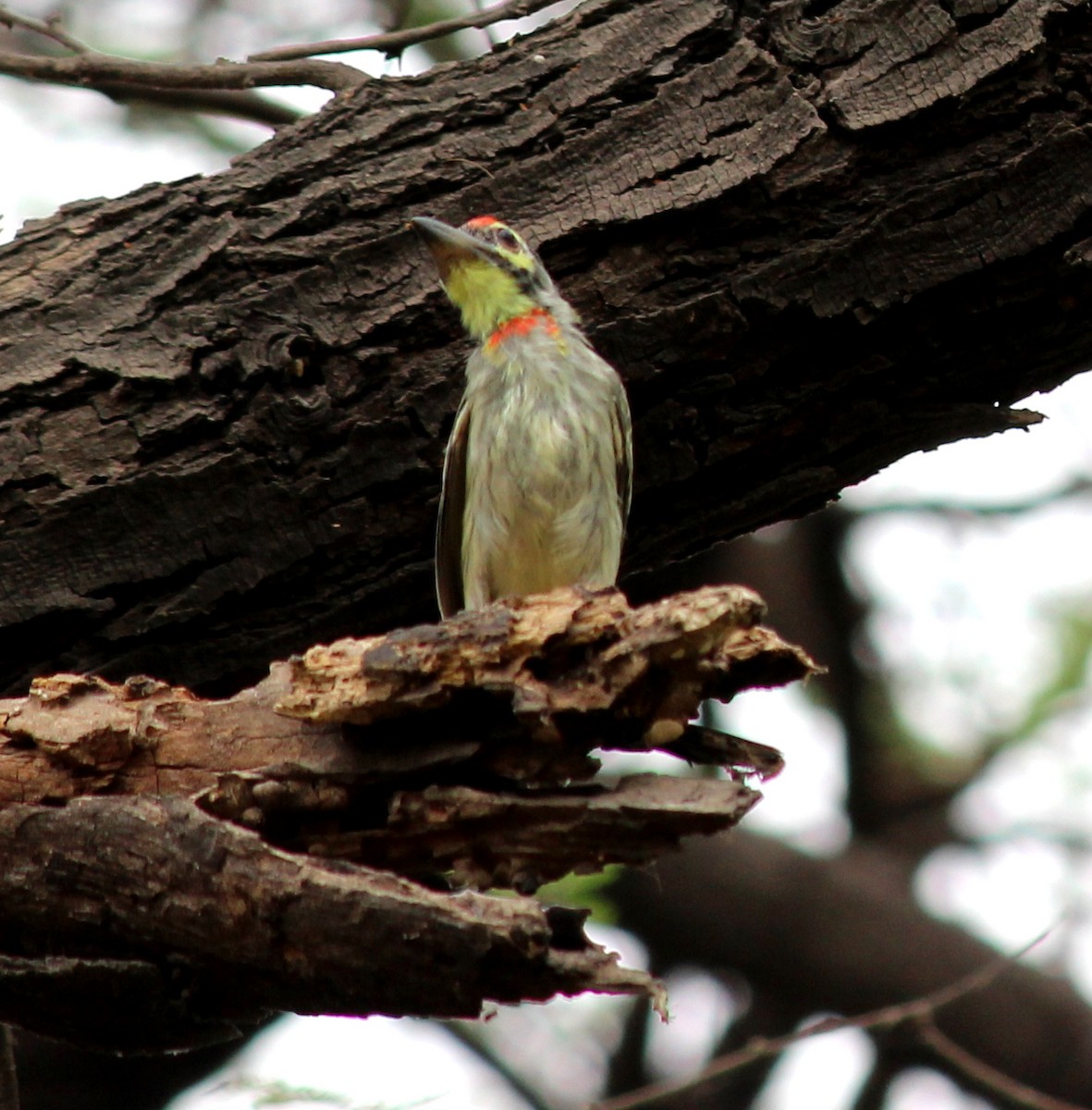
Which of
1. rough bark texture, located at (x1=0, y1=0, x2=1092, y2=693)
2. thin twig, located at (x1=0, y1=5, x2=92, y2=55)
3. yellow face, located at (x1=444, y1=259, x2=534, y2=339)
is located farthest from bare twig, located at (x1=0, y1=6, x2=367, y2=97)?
yellow face, located at (x1=444, y1=259, x2=534, y2=339)

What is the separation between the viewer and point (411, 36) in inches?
211

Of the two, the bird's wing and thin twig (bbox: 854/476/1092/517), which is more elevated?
thin twig (bbox: 854/476/1092/517)

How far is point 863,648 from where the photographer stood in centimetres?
1012

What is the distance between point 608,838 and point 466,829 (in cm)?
35

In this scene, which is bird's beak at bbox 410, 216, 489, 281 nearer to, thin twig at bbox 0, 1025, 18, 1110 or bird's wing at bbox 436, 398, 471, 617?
bird's wing at bbox 436, 398, 471, 617

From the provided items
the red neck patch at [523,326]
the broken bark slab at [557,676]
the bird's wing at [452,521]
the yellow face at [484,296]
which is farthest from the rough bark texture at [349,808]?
the red neck patch at [523,326]

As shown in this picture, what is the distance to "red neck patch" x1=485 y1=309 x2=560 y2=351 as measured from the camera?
5391 mm

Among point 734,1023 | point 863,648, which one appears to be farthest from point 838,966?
point 863,648

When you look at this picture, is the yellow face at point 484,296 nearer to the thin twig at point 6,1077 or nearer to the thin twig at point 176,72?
the thin twig at point 176,72

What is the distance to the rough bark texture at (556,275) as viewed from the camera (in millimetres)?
4637

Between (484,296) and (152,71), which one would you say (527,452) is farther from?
(152,71)

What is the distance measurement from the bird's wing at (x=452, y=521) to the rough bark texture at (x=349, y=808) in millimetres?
1448

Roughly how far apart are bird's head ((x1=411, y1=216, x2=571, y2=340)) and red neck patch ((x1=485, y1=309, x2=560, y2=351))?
0.07 m

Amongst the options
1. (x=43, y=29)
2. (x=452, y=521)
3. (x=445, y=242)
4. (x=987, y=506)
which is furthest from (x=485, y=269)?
(x=987, y=506)
